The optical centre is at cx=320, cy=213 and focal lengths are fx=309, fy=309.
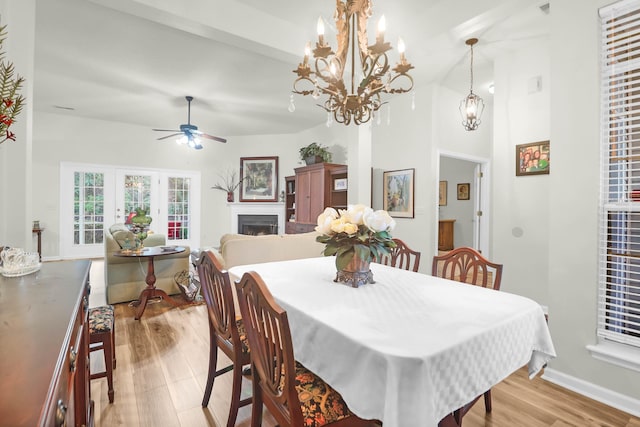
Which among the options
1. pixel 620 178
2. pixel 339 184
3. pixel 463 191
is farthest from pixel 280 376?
pixel 463 191

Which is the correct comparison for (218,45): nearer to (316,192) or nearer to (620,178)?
(316,192)

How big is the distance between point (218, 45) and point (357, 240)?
2.92m

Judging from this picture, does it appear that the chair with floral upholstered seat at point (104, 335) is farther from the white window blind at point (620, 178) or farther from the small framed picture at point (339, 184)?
the small framed picture at point (339, 184)

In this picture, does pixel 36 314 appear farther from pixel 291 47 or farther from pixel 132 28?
pixel 132 28

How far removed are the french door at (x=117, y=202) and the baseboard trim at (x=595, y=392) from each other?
6058 mm

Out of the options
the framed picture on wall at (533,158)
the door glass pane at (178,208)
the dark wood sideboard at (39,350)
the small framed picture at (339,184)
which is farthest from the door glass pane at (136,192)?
the framed picture on wall at (533,158)

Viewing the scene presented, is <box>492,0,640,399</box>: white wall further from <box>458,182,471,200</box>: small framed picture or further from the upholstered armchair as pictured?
<box>458,182,471,200</box>: small framed picture

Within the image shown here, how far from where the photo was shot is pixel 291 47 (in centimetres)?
301

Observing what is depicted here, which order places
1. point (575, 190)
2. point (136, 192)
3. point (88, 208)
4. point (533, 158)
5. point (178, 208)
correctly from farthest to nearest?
point (178, 208) → point (136, 192) → point (88, 208) → point (533, 158) → point (575, 190)

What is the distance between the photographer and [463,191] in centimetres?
732

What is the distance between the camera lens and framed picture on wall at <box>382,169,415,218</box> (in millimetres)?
4496

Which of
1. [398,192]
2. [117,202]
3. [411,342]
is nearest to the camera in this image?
[411,342]

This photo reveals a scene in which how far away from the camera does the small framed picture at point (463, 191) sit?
7250mm

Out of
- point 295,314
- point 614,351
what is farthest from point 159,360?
point 614,351
